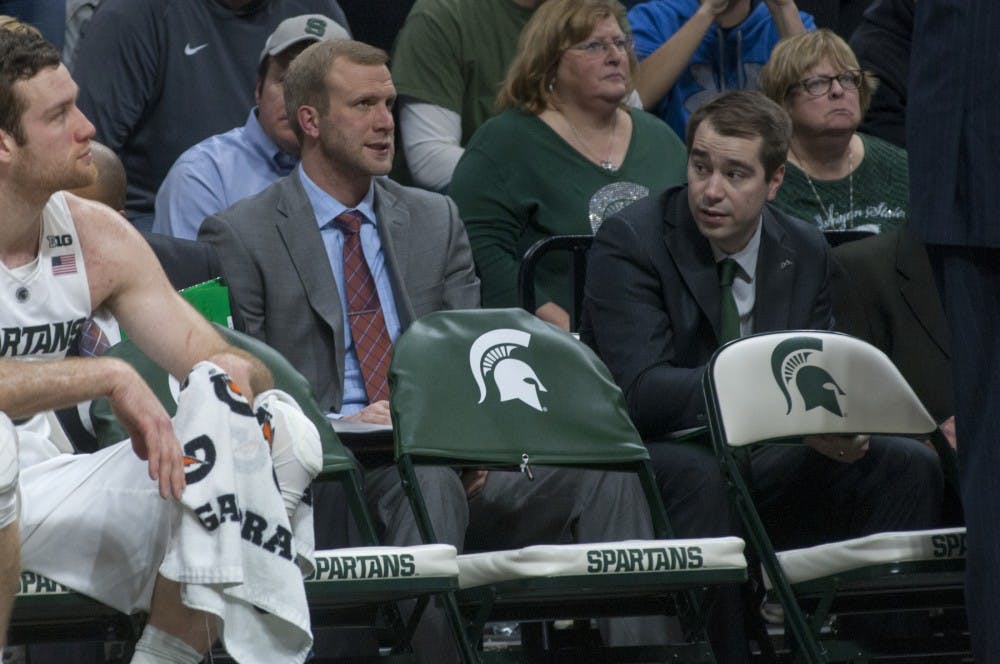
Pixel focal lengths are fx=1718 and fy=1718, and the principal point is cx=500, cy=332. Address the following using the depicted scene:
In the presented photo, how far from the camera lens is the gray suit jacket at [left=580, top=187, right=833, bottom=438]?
Answer: 458cm

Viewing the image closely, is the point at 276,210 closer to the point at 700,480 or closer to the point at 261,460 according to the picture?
the point at 700,480

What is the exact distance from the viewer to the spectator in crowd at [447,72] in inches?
244

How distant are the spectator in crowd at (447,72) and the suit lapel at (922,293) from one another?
5.83 ft

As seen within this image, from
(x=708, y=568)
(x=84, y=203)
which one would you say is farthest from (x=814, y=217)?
(x=84, y=203)

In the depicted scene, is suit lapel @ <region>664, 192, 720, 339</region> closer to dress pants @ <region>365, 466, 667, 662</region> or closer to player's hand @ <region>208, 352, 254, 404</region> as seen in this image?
dress pants @ <region>365, 466, 667, 662</region>

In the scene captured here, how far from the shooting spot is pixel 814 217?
19.3 feet

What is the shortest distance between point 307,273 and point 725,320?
116cm

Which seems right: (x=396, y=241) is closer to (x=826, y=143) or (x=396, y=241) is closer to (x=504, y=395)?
(x=504, y=395)

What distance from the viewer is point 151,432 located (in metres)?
3.17

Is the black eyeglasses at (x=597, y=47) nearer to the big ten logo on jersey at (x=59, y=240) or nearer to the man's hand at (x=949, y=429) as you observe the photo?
the man's hand at (x=949, y=429)

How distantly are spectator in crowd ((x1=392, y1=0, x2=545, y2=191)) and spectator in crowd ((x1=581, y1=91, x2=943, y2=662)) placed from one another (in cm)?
144

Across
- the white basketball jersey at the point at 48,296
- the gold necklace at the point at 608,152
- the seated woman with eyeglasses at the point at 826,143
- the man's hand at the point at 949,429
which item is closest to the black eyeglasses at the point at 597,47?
the gold necklace at the point at 608,152

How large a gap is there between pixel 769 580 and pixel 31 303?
183 cm

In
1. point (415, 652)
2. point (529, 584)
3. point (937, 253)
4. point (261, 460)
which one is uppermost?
point (937, 253)
